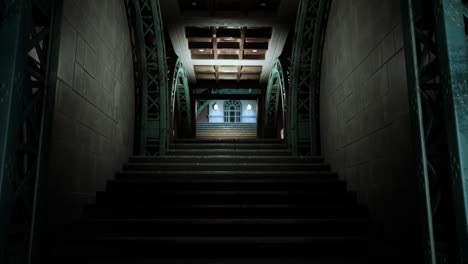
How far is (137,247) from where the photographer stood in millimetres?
3779

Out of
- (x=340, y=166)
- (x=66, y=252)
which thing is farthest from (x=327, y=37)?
(x=66, y=252)

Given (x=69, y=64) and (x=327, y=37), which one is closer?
(x=69, y=64)

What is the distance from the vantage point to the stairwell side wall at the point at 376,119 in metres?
3.61

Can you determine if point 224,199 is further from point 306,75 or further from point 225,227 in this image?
point 306,75

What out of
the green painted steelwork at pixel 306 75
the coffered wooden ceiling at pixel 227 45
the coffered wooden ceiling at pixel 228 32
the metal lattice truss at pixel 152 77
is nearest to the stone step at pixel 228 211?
the green painted steelwork at pixel 306 75

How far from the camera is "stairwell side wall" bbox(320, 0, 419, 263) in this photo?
11.9 ft

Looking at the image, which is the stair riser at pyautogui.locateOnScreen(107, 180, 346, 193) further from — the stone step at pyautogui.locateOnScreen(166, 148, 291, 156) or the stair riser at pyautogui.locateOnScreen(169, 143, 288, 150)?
the stair riser at pyautogui.locateOnScreen(169, 143, 288, 150)

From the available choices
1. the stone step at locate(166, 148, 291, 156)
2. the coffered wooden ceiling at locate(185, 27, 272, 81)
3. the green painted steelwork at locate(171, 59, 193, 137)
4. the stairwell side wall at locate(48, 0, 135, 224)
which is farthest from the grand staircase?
the green painted steelwork at locate(171, 59, 193, 137)

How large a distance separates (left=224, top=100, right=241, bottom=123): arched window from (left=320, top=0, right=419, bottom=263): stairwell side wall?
20.1 meters

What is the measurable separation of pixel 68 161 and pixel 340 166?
4092 millimetres

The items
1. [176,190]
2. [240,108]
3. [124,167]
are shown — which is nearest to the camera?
[176,190]

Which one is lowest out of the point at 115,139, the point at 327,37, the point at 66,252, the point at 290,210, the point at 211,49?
the point at 66,252

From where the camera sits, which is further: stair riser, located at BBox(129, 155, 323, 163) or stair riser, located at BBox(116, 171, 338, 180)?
stair riser, located at BBox(129, 155, 323, 163)

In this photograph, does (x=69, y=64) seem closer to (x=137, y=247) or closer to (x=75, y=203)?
(x=75, y=203)
